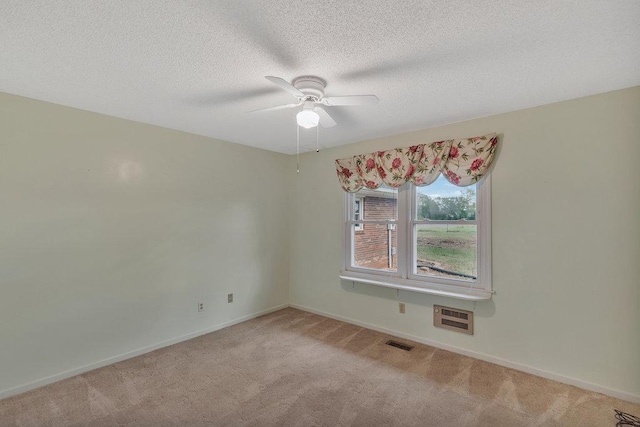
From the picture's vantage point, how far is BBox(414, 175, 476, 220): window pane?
3197 millimetres

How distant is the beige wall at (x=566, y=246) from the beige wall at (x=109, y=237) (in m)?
2.54

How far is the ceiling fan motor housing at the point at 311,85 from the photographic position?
2.17m

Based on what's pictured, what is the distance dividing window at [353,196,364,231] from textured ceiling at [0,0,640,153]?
1.49 meters

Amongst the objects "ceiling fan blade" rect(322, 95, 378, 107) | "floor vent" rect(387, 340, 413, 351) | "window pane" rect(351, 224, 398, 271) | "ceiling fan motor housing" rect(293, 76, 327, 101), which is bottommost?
"floor vent" rect(387, 340, 413, 351)

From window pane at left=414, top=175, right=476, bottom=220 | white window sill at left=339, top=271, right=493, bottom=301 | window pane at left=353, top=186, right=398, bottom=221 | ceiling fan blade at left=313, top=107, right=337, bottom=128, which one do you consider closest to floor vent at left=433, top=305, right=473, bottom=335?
white window sill at left=339, top=271, right=493, bottom=301

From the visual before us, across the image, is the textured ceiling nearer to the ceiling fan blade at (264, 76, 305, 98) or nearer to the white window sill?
the ceiling fan blade at (264, 76, 305, 98)

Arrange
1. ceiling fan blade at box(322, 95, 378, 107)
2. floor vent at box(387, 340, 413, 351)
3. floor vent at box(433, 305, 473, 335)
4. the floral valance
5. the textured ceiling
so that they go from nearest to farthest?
the textured ceiling
ceiling fan blade at box(322, 95, 378, 107)
the floral valance
floor vent at box(433, 305, 473, 335)
floor vent at box(387, 340, 413, 351)

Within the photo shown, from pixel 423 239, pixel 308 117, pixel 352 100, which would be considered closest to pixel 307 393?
pixel 423 239

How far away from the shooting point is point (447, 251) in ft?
11.0

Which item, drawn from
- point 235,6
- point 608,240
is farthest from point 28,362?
point 608,240

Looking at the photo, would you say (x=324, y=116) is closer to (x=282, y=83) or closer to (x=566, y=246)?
(x=282, y=83)

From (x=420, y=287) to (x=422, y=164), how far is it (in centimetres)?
136

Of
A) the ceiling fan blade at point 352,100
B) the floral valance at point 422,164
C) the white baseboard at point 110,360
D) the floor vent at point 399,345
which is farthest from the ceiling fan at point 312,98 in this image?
the white baseboard at point 110,360

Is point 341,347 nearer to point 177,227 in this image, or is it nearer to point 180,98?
point 177,227
